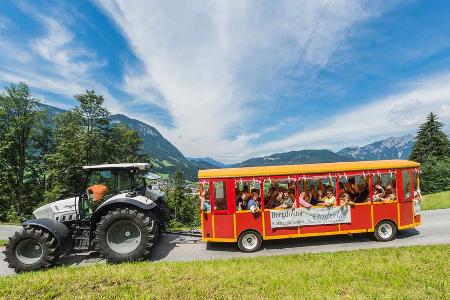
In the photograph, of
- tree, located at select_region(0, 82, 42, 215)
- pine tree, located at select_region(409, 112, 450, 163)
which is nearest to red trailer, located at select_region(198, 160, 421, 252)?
tree, located at select_region(0, 82, 42, 215)

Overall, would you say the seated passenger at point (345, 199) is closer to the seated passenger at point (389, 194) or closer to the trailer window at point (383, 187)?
the trailer window at point (383, 187)

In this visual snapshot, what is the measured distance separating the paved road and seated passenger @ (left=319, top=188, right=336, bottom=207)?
134 centimetres

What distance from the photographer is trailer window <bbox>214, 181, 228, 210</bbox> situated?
10156mm

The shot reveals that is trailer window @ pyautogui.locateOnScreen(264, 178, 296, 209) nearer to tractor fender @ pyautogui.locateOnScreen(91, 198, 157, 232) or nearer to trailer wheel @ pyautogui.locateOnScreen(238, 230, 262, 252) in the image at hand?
trailer wheel @ pyautogui.locateOnScreen(238, 230, 262, 252)

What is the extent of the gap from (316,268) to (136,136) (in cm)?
4253

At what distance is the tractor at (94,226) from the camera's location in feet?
28.6

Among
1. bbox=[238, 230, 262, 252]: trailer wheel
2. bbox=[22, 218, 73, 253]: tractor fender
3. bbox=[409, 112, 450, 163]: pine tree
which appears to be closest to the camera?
bbox=[22, 218, 73, 253]: tractor fender

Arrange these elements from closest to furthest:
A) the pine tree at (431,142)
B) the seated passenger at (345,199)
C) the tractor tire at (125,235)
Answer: the tractor tire at (125,235), the seated passenger at (345,199), the pine tree at (431,142)

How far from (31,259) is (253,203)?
259 inches

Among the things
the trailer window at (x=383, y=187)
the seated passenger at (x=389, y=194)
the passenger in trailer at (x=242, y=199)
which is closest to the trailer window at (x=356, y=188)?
the trailer window at (x=383, y=187)

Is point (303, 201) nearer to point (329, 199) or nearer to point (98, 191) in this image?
point (329, 199)

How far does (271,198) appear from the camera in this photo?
10.4 meters

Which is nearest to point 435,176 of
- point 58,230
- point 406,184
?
point 406,184

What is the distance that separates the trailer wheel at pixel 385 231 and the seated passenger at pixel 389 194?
74 cm
